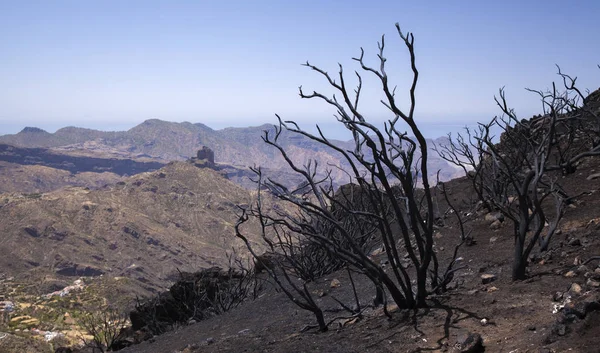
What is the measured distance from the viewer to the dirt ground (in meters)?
4.44

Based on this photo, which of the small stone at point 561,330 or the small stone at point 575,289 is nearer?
the small stone at point 561,330

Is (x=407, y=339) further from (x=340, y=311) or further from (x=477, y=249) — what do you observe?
(x=477, y=249)

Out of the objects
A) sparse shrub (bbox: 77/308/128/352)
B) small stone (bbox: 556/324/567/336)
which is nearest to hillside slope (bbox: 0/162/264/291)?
sparse shrub (bbox: 77/308/128/352)

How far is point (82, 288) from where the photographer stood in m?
90.8

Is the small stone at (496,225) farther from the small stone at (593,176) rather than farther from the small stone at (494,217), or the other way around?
the small stone at (593,176)

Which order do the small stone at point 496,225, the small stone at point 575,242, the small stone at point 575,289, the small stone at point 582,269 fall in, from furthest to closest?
the small stone at point 496,225 < the small stone at point 575,242 < the small stone at point 582,269 < the small stone at point 575,289

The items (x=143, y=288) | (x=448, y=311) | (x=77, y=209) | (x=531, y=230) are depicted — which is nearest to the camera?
(x=448, y=311)

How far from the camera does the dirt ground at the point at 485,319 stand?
14.6 feet

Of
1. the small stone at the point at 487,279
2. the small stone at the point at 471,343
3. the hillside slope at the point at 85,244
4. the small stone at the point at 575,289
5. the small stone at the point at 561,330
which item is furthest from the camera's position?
the hillside slope at the point at 85,244

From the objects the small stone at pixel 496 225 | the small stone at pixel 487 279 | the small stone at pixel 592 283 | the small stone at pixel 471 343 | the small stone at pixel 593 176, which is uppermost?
the small stone at pixel 593 176

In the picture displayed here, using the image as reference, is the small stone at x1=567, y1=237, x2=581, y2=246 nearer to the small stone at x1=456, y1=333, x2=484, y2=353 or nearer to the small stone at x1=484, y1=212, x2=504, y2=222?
the small stone at x1=456, y1=333, x2=484, y2=353

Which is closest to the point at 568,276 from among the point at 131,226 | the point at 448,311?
the point at 448,311

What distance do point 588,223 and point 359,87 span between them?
5431 mm

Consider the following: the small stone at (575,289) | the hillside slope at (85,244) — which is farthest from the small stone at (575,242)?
the hillside slope at (85,244)
